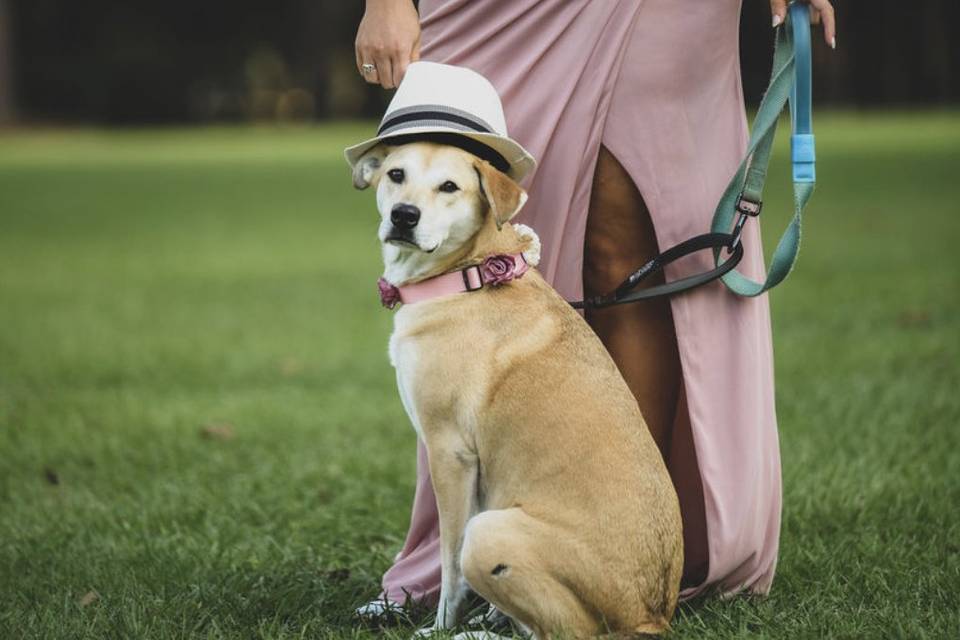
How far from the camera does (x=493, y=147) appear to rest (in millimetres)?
3840

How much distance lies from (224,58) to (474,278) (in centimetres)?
6033

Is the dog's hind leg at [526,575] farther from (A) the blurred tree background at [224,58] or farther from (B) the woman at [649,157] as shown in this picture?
(A) the blurred tree background at [224,58]

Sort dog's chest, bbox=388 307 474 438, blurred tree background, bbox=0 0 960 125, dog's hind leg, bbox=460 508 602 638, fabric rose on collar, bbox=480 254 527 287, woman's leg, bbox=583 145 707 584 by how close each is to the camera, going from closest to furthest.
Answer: dog's hind leg, bbox=460 508 602 638
dog's chest, bbox=388 307 474 438
fabric rose on collar, bbox=480 254 527 287
woman's leg, bbox=583 145 707 584
blurred tree background, bbox=0 0 960 125

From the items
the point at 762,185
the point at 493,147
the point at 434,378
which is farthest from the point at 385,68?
the point at 762,185

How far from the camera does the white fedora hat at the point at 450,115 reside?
374 centimetres

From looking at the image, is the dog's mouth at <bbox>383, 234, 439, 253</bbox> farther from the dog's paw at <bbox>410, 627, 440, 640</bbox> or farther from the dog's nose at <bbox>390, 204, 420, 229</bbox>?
the dog's paw at <bbox>410, 627, 440, 640</bbox>

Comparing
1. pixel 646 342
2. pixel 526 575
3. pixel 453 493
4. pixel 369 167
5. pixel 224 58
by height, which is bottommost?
pixel 224 58

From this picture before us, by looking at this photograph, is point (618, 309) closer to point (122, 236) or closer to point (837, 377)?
point (837, 377)

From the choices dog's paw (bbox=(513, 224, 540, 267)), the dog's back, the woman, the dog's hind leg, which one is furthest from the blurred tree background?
the dog's hind leg

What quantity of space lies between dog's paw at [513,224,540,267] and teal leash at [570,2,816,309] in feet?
1.13

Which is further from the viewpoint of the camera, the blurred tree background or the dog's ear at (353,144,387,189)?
the blurred tree background

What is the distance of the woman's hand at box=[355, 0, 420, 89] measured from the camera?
392 cm

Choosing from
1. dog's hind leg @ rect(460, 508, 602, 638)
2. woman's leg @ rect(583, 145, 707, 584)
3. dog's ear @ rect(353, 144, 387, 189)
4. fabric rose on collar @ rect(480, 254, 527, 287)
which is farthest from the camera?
woman's leg @ rect(583, 145, 707, 584)

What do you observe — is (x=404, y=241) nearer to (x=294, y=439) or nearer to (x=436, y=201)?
(x=436, y=201)
